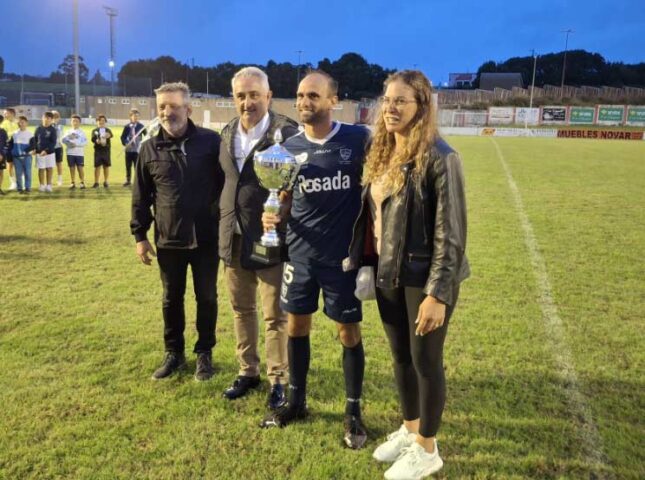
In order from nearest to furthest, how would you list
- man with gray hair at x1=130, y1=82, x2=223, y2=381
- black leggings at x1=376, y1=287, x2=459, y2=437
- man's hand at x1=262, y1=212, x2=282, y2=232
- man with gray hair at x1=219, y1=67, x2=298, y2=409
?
black leggings at x1=376, y1=287, x2=459, y2=437, man's hand at x1=262, y1=212, x2=282, y2=232, man with gray hair at x1=219, y1=67, x2=298, y2=409, man with gray hair at x1=130, y1=82, x2=223, y2=381

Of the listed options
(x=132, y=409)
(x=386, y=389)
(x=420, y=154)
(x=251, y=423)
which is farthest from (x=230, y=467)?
(x=420, y=154)

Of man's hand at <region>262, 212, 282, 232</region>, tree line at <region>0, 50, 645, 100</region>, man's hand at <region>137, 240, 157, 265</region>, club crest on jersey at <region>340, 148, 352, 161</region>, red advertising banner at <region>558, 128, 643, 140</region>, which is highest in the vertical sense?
tree line at <region>0, 50, 645, 100</region>

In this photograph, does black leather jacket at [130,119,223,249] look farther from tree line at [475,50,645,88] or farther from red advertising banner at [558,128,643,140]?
tree line at [475,50,645,88]

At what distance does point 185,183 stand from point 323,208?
1.17 meters

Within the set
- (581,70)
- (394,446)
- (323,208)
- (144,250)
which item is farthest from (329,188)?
(581,70)

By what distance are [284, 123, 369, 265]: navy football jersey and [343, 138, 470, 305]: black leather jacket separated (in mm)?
382

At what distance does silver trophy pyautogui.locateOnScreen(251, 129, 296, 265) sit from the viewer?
9.79 ft

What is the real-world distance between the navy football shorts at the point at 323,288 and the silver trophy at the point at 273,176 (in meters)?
0.14

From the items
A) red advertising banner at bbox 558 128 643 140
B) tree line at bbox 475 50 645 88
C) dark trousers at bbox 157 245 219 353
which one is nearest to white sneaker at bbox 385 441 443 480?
dark trousers at bbox 157 245 219 353

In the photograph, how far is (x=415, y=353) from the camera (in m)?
2.76

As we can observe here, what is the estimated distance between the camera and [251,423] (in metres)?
3.50

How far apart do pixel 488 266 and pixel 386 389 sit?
146 inches

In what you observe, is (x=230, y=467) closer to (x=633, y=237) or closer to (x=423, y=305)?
(x=423, y=305)

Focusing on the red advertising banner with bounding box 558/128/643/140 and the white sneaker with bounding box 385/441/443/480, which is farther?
the red advertising banner with bounding box 558/128/643/140
